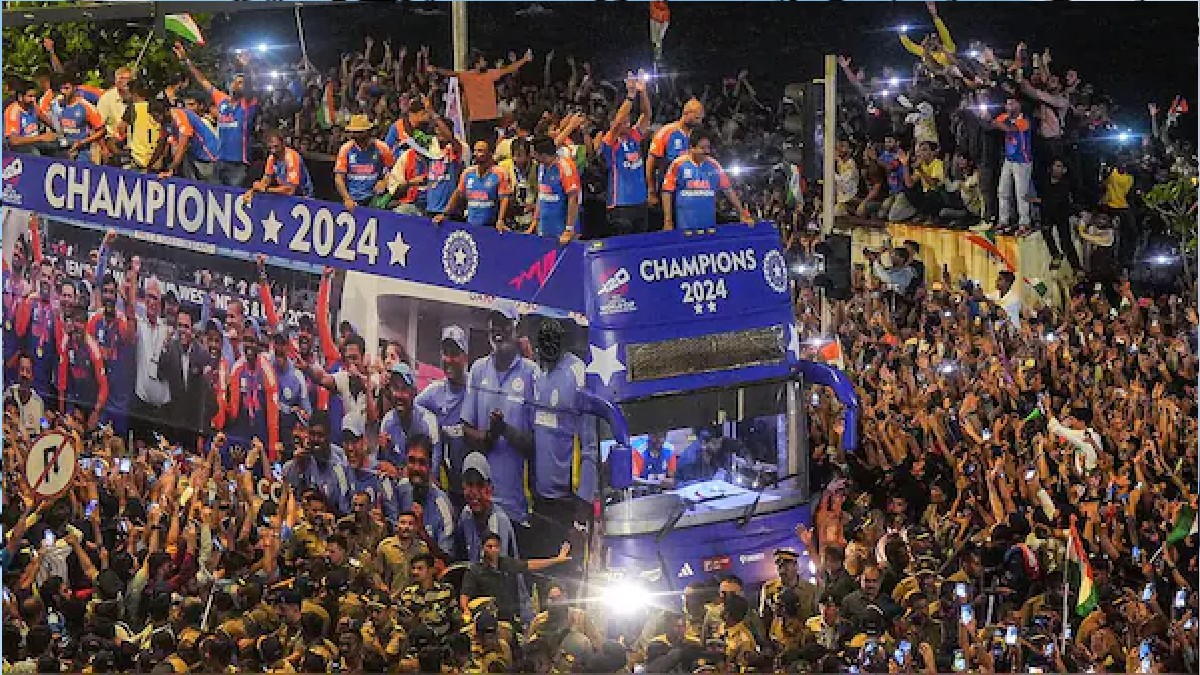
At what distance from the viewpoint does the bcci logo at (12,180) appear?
334 inches

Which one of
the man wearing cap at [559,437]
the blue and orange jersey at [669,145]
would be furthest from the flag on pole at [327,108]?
the man wearing cap at [559,437]

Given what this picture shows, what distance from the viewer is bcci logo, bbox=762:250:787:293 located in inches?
304

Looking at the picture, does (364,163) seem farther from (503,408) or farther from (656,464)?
(656,464)

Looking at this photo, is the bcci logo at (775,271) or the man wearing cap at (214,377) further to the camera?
the man wearing cap at (214,377)

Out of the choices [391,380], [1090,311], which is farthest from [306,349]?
[1090,311]

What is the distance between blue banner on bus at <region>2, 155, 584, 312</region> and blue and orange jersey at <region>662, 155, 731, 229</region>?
0.48 m

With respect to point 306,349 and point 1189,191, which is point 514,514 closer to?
point 306,349

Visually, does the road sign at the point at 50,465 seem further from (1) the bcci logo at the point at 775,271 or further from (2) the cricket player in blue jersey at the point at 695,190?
(1) the bcci logo at the point at 775,271

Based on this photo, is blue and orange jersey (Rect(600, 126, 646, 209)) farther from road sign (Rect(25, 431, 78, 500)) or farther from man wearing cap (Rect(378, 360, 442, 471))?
road sign (Rect(25, 431, 78, 500))

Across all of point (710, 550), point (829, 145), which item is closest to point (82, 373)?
point (710, 550)

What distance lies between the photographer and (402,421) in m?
7.94

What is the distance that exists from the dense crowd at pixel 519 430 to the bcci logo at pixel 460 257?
0.14 meters

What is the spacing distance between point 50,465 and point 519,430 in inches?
74.5

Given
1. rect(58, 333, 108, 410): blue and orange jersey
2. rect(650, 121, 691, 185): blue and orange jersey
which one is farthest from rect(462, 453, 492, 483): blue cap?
rect(58, 333, 108, 410): blue and orange jersey
